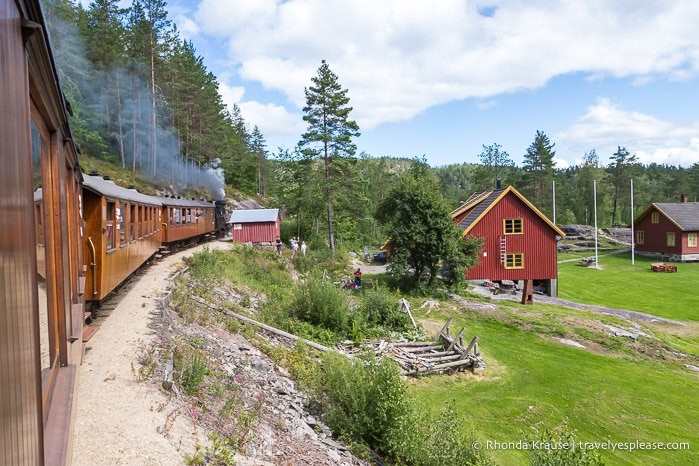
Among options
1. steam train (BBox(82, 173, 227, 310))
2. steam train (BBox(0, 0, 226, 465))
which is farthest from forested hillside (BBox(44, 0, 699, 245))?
steam train (BBox(0, 0, 226, 465))

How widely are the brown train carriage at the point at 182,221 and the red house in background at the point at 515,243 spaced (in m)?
15.8

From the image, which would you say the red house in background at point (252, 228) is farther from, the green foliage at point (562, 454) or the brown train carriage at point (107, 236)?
the green foliage at point (562, 454)

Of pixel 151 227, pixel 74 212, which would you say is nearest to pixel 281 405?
pixel 74 212

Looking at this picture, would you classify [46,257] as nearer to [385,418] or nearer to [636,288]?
[385,418]

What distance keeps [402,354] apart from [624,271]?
3242cm

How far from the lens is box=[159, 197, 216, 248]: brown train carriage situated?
19.6 m

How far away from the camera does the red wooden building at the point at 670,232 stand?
134ft

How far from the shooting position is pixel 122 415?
5285 mm

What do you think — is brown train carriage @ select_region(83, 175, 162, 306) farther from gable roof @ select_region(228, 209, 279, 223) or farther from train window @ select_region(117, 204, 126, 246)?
gable roof @ select_region(228, 209, 279, 223)

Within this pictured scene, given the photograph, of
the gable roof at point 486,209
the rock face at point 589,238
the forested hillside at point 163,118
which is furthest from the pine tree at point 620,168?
the gable roof at point 486,209

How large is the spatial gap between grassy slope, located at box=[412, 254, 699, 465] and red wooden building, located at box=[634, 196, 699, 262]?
28.5 m

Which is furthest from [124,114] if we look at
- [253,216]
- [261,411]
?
[261,411]

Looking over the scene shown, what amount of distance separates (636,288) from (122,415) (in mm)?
32280

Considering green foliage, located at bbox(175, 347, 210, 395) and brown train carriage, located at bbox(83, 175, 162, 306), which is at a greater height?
brown train carriage, located at bbox(83, 175, 162, 306)
